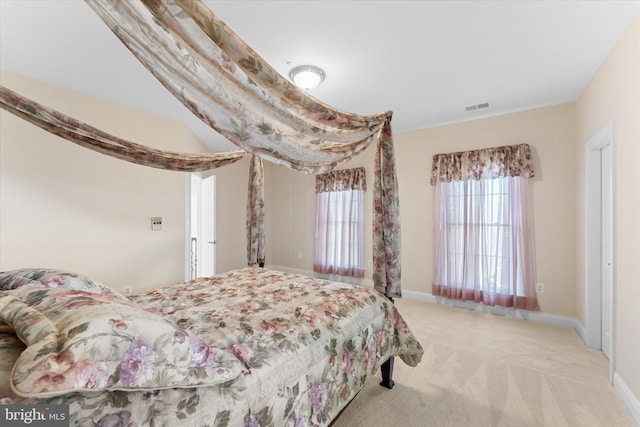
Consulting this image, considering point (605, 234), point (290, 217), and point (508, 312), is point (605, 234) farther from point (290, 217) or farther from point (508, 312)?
point (290, 217)

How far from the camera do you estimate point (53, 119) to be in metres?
1.80

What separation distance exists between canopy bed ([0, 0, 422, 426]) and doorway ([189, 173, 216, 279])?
199 centimetres

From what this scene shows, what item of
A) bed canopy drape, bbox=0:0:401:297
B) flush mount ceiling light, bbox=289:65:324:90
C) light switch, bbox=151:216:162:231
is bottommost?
light switch, bbox=151:216:162:231

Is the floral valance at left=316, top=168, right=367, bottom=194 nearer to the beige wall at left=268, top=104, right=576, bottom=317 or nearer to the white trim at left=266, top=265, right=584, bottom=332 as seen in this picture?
the beige wall at left=268, top=104, right=576, bottom=317

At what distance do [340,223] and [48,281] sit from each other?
4.07m

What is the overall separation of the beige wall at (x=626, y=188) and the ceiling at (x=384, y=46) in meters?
0.21

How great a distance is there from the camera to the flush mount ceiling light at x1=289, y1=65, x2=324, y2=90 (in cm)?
241

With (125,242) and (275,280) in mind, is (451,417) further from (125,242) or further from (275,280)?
(125,242)

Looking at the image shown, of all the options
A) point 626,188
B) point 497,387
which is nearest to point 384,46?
point 626,188

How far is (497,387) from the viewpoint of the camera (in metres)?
2.04

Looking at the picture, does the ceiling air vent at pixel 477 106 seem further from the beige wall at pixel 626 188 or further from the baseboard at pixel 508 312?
the baseboard at pixel 508 312

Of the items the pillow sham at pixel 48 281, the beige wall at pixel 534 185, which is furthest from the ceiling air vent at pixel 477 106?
the pillow sham at pixel 48 281

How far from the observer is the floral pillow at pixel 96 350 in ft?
2.10

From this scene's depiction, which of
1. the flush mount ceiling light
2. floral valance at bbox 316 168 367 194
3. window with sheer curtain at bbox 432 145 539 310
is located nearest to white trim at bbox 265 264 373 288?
window with sheer curtain at bbox 432 145 539 310
